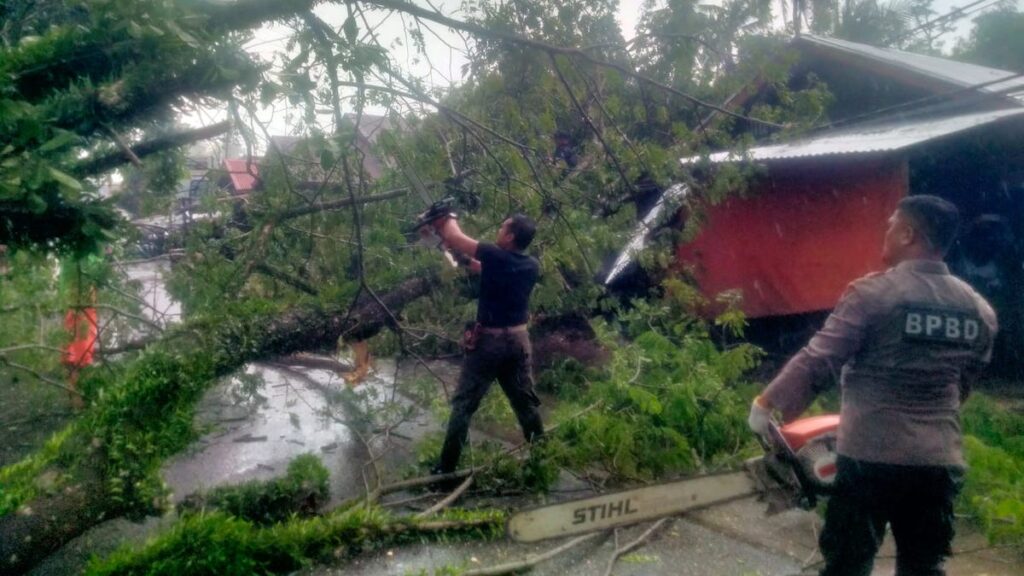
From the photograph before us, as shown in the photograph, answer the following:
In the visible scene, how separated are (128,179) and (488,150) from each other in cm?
200

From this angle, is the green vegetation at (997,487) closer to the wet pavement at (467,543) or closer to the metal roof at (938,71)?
the wet pavement at (467,543)

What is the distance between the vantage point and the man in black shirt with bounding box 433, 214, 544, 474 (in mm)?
3973

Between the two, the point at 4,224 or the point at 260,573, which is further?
the point at 260,573

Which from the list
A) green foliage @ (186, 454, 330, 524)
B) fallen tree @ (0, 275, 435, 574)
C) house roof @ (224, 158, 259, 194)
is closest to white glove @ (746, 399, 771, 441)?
green foliage @ (186, 454, 330, 524)

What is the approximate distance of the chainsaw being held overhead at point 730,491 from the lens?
2578mm

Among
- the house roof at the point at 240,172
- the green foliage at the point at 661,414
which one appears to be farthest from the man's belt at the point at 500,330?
the house roof at the point at 240,172

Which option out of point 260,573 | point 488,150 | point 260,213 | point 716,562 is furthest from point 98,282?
point 716,562

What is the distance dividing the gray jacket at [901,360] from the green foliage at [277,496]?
250 centimetres

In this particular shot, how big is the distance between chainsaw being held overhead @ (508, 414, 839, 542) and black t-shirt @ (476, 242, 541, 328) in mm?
1236

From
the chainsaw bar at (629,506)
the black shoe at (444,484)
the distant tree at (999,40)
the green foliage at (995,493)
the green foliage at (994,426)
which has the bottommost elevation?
the green foliage at (994,426)

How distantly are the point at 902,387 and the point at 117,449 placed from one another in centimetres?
304

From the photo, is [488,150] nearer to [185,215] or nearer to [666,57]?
[666,57]

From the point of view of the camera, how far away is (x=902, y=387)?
225cm

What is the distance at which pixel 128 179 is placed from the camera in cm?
407
